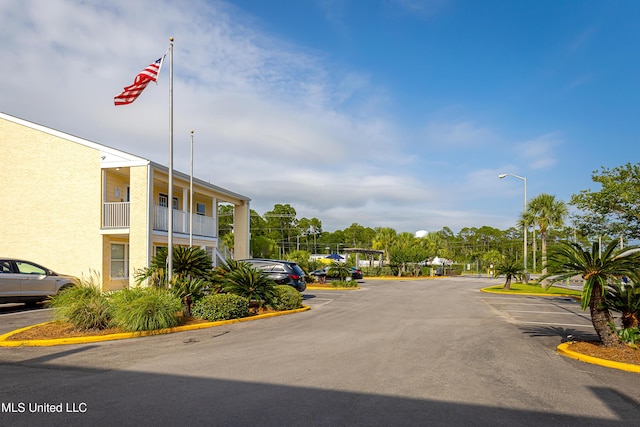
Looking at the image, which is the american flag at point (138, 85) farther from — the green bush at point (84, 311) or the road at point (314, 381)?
the road at point (314, 381)

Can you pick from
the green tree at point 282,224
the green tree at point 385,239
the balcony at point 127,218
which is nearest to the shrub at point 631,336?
the balcony at point 127,218

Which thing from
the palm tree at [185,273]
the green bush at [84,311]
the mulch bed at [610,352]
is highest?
the palm tree at [185,273]

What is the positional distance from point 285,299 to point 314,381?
8.74 m

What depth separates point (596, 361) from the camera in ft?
26.9

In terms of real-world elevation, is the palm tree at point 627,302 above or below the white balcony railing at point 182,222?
below

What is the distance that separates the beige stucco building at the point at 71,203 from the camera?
19.9 meters

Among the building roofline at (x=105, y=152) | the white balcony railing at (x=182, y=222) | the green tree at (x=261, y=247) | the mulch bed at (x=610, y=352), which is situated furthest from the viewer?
the green tree at (x=261, y=247)

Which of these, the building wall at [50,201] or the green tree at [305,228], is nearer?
the building wall at [50,201]

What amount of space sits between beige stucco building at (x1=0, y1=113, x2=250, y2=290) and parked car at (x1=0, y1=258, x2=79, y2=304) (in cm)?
390

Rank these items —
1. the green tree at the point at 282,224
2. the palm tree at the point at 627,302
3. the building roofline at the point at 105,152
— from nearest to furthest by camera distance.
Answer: the palm tree at the point at 627,302 → the building roofline at the point at 105,152 → the green tree at the point at 282,224

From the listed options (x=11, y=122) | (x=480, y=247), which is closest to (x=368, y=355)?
(x=11, y=122)

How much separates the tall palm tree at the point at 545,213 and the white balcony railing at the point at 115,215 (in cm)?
2830

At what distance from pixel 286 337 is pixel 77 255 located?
1400 centimetres

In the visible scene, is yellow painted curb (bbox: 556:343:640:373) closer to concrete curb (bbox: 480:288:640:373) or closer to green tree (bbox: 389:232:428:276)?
concrete curb (bbox: 480:288:640:373)
